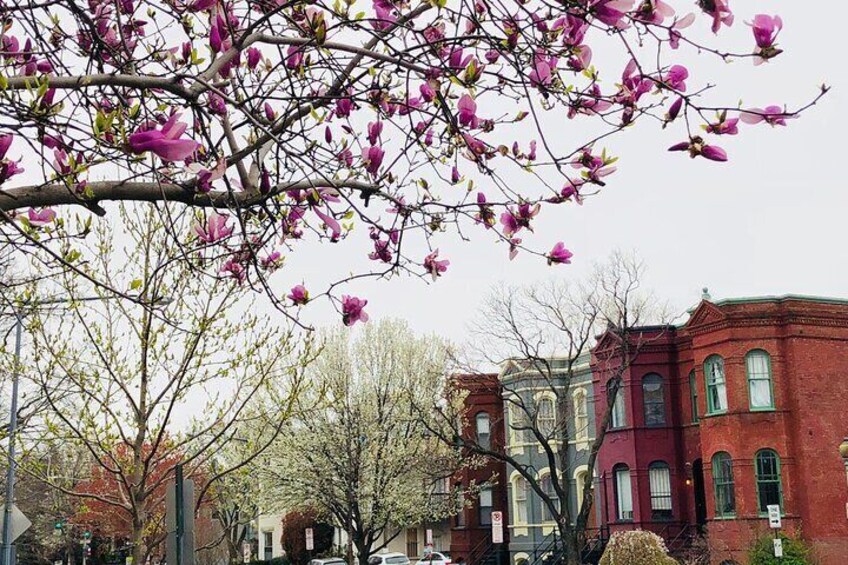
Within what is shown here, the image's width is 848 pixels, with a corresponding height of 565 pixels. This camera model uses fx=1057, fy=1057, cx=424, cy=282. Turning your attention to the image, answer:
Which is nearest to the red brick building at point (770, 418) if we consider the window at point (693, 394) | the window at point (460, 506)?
the window at point (693, 394)

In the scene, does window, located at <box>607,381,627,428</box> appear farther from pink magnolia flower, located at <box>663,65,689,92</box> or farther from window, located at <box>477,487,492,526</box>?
pink magnolia flower, located at <box>663,65,689,92</box>

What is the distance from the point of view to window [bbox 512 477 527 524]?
145 feet

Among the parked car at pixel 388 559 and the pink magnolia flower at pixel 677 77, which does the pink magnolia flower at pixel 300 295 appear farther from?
the parked car at pixel 388 559

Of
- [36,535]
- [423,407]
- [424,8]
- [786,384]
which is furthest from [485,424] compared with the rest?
[424,8]

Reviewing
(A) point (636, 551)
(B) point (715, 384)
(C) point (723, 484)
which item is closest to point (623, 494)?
(C) point (723, 484)

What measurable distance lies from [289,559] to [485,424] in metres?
14.1

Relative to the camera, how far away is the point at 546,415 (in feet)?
139

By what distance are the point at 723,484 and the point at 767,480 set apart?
147cm

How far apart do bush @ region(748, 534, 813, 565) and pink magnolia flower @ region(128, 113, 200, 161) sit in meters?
27.4

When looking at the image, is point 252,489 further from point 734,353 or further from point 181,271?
point 181,271

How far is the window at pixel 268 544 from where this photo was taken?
64.4 m

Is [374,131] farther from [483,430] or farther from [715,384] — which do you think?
[483,430]

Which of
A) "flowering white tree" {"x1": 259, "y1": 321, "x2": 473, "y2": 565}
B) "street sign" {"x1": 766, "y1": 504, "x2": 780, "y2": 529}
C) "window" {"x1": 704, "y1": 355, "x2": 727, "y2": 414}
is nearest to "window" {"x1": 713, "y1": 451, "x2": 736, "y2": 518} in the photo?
"window" {"x1": 704, "y1": 355, "x2": 727, "y2": 414}

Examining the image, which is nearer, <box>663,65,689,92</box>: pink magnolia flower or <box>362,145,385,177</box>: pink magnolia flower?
<box>663,65,689,92</box>: pink magnolia flower
